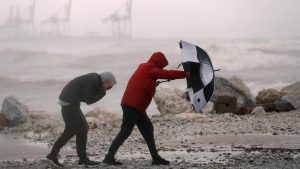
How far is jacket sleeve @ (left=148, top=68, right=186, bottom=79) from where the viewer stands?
24.4 ft

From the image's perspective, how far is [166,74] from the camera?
748cm

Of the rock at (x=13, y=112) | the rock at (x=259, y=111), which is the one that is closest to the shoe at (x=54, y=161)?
the rock at (x=259, y=111)

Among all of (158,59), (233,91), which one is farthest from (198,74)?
(233,91)

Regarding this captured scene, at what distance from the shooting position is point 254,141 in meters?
10.2

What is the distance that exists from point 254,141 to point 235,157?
2.03 metres

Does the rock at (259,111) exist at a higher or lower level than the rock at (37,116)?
higher

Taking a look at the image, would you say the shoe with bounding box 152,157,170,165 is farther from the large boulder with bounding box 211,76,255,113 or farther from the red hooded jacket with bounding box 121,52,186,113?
the large boulder with bounding box 211,76,255,113

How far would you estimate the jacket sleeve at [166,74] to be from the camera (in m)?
7.44

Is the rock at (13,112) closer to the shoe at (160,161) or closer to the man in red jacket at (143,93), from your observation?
the man in red jacket at (143,93)

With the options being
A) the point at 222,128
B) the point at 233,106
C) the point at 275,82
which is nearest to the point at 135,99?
the point at 222,128

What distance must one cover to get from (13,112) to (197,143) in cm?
734

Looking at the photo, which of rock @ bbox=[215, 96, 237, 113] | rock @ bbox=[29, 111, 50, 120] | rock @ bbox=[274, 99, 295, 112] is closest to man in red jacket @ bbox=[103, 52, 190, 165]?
rock @ bbox=[215, 96, 237, 113]

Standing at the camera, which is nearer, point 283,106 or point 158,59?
point 158,59

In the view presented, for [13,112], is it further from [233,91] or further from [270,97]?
[270,97]
